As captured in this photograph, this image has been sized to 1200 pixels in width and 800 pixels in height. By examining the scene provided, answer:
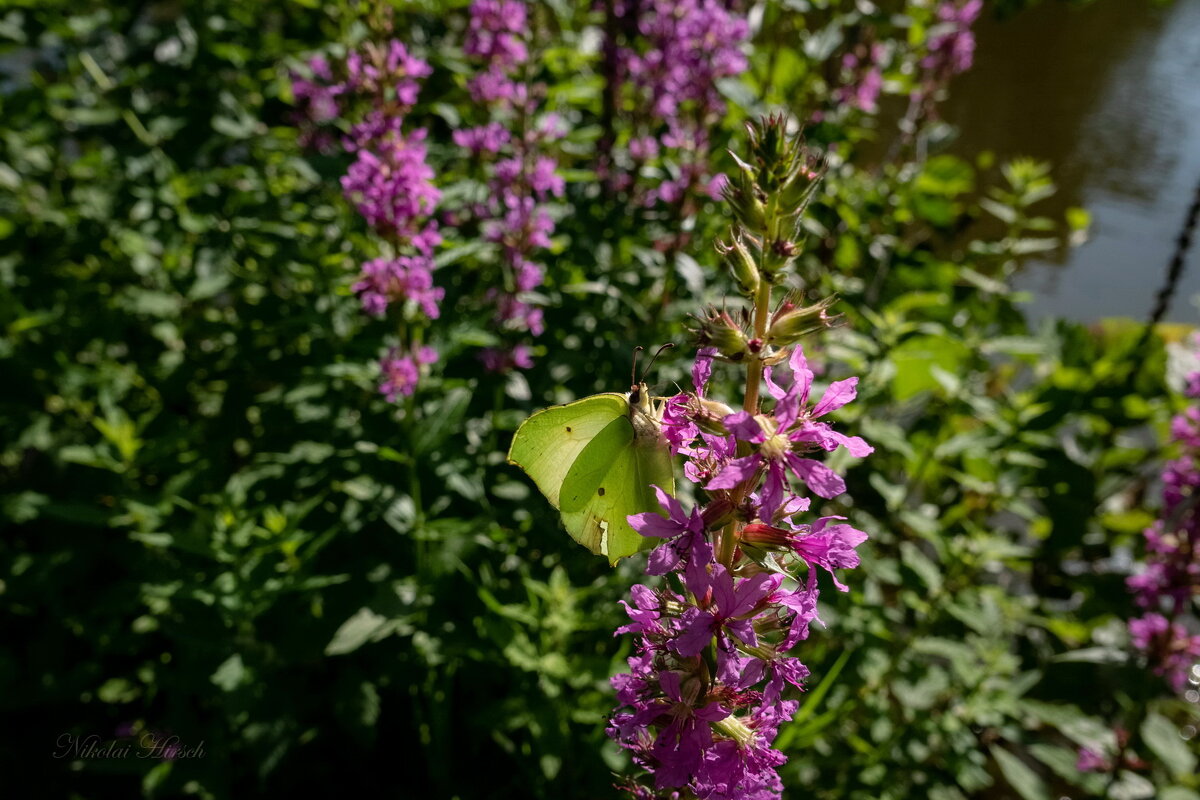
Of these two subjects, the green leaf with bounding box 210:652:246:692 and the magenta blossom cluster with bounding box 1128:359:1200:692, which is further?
the magenta blossom cluster with bounding box 1128:359:1200:692

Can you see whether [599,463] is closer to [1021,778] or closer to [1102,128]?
[1021,778]

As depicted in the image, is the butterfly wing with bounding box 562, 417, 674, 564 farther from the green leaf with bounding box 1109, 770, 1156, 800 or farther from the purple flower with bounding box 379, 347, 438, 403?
the green leaf with bounding box 1109, 770, 1156, 800

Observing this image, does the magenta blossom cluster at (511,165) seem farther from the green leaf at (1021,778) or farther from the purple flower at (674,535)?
the green leaf at (1021,778)

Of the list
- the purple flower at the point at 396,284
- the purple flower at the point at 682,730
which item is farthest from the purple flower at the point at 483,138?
the purple flower at the point at 682,730

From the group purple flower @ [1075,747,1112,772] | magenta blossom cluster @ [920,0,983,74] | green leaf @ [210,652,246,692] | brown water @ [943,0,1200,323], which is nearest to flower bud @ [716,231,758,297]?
green leaf @ [210,652,246,692]

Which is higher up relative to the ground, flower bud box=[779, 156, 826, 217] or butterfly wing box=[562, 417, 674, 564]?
flower bud box=[779, 156, 826, 217]

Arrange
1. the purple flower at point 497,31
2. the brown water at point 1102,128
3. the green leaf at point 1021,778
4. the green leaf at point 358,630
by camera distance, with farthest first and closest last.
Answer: the brown water at point 1102,128 < the purple flower at point 497,31 < the green leaf at point 1021,778 < the green leaf at point 358,630
